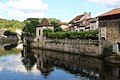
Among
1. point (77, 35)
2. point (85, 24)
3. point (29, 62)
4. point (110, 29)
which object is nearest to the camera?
point (110, 29)

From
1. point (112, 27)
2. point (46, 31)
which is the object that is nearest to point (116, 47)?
point (112, 27)

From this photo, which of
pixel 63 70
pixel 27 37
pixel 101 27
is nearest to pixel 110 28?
pixel 101 27

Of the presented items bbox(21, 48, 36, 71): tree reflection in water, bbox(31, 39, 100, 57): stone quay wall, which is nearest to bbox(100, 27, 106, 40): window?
bbox(31, 39, 100, 57): stone quay wall

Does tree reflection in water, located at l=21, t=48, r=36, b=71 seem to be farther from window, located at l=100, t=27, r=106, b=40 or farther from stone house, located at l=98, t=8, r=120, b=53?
window, located at l=100, t=27, r=106, b=40

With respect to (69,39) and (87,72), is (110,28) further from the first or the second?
Answer: (69,39)

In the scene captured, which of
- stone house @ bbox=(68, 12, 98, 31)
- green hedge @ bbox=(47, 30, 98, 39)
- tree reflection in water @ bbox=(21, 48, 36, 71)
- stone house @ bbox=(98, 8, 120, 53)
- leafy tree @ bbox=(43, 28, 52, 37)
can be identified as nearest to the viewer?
tree reflection in water @ bbox=(21, 48, 36, 71)

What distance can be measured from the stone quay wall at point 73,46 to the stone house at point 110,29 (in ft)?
6.91

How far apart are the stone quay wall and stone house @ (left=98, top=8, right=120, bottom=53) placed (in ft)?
6.91

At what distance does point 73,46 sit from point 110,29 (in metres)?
13.0

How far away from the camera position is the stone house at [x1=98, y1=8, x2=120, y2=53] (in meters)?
41.0

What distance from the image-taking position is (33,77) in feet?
104

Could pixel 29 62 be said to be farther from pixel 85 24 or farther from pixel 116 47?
pixel 85 24

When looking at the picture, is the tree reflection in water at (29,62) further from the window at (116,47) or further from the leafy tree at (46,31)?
the leafy tree at (46,31)

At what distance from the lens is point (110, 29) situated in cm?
4269
